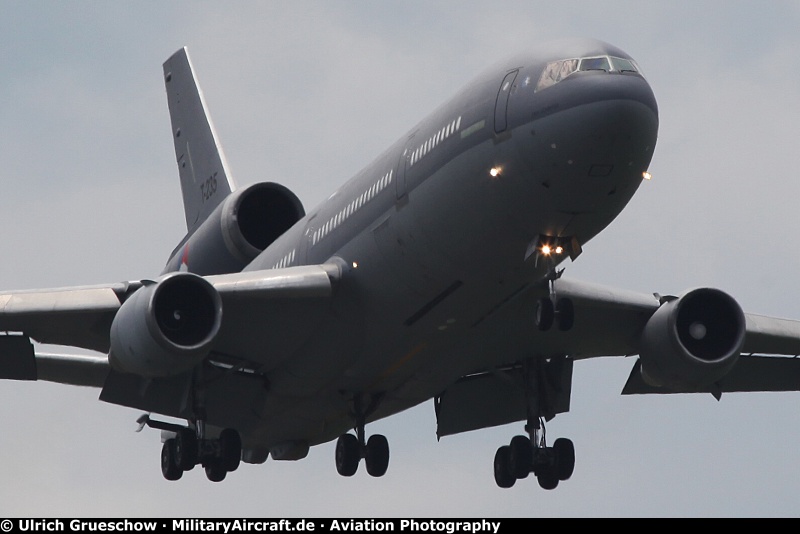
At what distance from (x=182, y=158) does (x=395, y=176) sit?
18.5 m

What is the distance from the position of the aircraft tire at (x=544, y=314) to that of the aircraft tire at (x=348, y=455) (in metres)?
7.72

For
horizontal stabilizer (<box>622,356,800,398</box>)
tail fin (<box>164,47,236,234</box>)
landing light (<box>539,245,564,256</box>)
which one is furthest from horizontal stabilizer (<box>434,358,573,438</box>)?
tail fin (<box>164,47,236,234</box>)

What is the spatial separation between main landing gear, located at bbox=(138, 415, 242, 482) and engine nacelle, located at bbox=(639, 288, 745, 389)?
9.04 meters

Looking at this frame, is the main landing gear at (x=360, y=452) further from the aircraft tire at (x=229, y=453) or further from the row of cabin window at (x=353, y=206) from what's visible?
the row of cabin window at (x=353, y=206)

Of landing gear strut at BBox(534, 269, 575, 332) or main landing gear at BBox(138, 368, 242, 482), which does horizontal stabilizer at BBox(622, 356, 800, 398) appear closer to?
landing gear strut at BBox(534, 269, 575, 332)

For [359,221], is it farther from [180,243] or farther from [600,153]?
[180,243]

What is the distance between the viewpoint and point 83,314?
33.1 m

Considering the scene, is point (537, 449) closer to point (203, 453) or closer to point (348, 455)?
point (348, 455)

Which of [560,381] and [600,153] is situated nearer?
[600,153]

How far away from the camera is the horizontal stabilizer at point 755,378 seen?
38469mm

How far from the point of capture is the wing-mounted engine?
38.4m

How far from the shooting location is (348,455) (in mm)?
35219

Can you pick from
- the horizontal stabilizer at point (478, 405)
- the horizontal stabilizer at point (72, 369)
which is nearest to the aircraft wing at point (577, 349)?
the horizontal stabilizer at point (478, 405)
